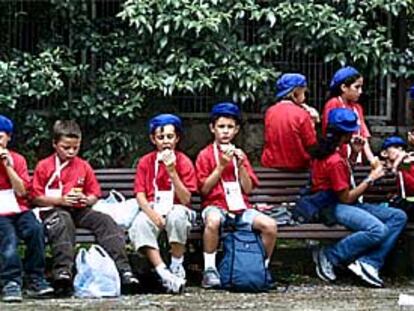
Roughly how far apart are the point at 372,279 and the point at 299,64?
3.18 m

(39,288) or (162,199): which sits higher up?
(162,199)

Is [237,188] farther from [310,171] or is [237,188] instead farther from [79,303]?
[79,303]

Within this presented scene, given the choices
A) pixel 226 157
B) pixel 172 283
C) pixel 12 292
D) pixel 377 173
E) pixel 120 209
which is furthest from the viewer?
Answer: pixel 377 173

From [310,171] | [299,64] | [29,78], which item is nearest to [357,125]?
[310,171]

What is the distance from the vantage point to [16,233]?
7832 mm

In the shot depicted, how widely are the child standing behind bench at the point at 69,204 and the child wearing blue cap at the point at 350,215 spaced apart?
5.31 ft

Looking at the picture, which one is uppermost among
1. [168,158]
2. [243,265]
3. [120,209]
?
[168,158]

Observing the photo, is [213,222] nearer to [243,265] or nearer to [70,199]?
[243,265]

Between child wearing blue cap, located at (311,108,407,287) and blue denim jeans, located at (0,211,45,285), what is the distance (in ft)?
7.37

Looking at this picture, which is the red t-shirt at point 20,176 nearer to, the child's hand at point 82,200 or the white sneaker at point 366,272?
the child's hand at point 82,200

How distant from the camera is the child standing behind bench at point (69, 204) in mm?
7895

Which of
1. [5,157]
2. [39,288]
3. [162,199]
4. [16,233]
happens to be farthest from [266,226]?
[5,157]

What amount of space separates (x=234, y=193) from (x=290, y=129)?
841mm

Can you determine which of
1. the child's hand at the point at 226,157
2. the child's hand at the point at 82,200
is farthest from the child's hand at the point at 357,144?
the child's hand at the point at 82,200
